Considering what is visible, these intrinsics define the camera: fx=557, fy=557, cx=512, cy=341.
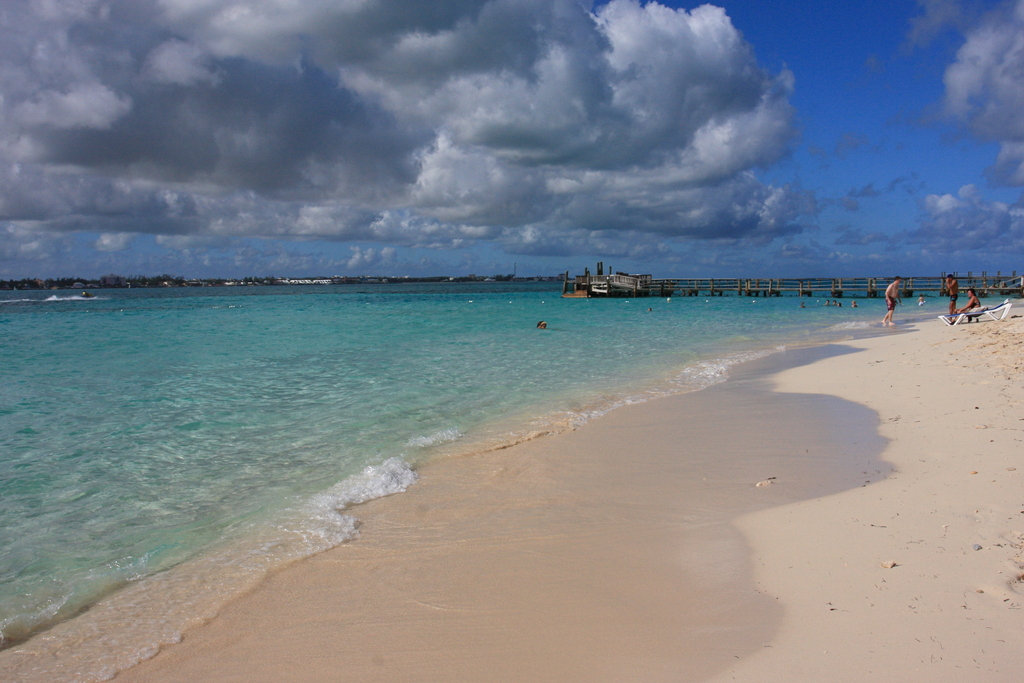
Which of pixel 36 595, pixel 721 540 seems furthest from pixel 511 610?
pixel 36 595

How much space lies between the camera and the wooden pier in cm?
5525

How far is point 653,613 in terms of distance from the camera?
3.23m

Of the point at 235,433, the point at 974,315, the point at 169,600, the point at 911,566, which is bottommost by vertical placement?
the point at 169,600

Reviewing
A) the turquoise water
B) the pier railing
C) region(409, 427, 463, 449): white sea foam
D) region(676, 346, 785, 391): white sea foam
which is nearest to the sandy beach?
the turquoise water

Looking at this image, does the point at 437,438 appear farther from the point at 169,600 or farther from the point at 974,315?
the point at 974,315

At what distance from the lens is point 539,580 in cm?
373

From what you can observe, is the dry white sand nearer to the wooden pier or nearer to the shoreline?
the shoreline

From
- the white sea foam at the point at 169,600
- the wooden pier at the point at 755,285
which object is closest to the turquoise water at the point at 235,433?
the white sea foam at the point at 169,600

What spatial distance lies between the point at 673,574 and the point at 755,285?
209ft

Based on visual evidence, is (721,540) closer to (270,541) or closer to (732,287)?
(270,541)

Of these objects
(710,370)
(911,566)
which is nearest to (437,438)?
(911,566)

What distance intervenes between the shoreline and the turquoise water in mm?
570

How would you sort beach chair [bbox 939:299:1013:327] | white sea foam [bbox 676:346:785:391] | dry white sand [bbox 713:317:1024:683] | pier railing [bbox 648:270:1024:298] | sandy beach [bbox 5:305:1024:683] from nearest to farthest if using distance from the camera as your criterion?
dry white sand [bbox 713:317:1024:683]
sandy beach [bbox 5:305:1024:683]
white sea foam [bbox 676:346:785:391]
beach chair [bbox 939:299:1013:327]
pier railing [bbox 648:270:1024:298]

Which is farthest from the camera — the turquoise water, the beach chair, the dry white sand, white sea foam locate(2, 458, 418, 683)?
the beach chair
